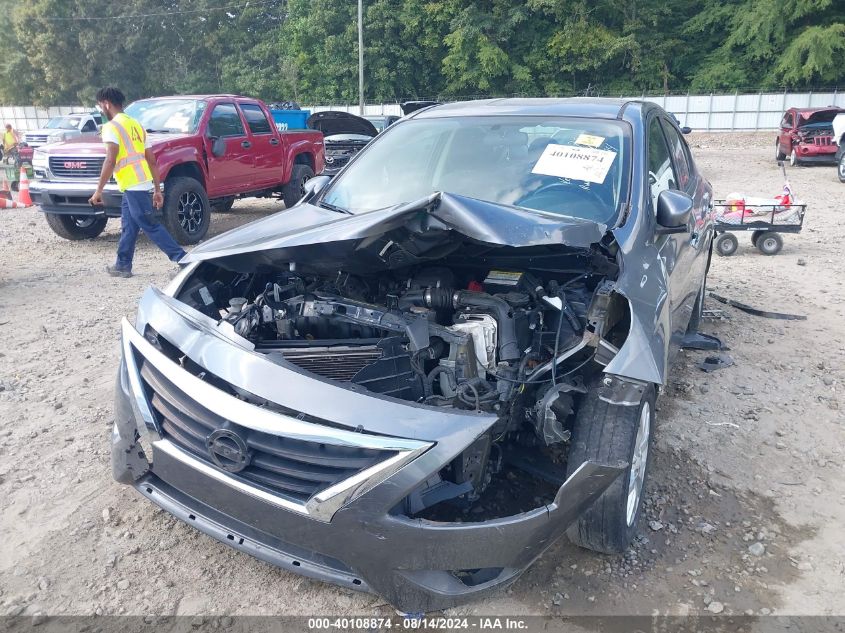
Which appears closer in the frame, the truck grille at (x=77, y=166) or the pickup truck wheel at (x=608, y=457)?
the pickup truck wheel at (x=608, y=457)

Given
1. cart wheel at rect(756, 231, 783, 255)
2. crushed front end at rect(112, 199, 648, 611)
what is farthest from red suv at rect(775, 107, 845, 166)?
crushed front end at rect(112, 199, 648, 611)

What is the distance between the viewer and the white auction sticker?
3.42 metres

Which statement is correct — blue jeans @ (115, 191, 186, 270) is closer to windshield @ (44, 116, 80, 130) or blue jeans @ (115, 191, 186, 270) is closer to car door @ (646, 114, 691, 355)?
car door @ (646, 114, 691, 355)

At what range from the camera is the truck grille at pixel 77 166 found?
8617mm

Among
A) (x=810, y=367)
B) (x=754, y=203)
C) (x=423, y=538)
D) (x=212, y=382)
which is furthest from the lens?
(x=754, y=203)

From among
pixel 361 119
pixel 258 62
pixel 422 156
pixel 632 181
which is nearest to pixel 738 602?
pixel 632 181

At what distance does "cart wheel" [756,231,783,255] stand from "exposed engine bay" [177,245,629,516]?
20.5 ft

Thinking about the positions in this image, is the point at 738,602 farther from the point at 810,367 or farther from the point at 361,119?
the point at 361,119

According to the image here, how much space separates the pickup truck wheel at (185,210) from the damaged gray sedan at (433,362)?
5.32 meters

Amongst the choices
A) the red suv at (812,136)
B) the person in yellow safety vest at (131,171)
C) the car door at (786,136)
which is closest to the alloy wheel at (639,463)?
the person in yellow safety vest at (131,171)

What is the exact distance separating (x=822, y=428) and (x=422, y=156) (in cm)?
285

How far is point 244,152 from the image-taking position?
9.96 meters

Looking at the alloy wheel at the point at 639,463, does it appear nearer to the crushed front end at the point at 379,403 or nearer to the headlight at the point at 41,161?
the crushed front end at the point at 379,403

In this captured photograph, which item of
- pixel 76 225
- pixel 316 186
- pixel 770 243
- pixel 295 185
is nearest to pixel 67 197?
pixel 76 225
